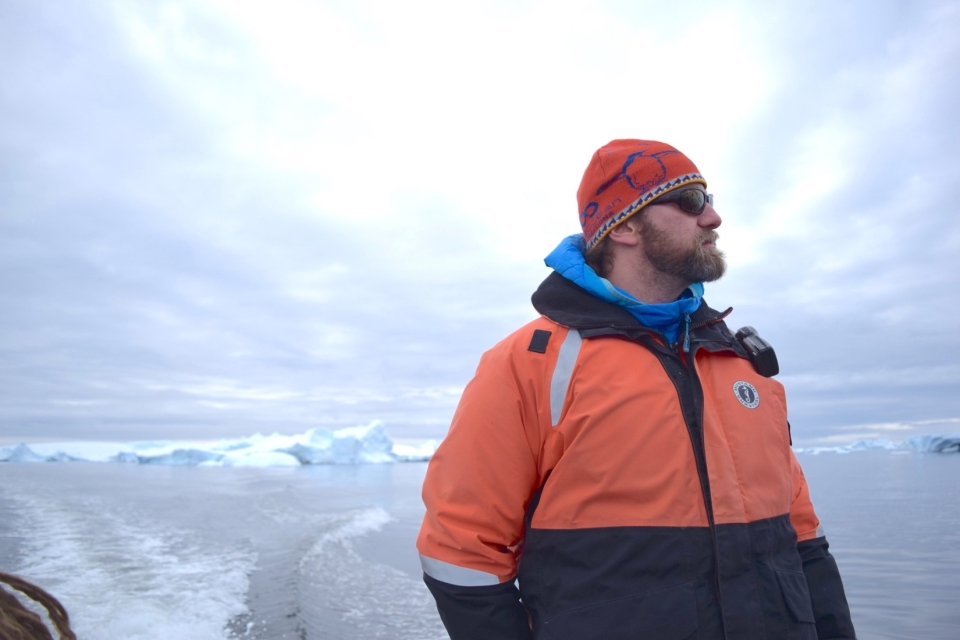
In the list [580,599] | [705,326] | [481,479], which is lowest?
[580,599]

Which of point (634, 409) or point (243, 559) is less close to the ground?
point (634, 409)

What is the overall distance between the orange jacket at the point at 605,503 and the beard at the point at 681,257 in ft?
0.86

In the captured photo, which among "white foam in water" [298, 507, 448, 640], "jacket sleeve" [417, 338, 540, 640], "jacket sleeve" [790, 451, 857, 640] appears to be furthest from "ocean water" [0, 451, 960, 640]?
"jacket sleeve" [417, 338, 540, 640]

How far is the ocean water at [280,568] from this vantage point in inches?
162

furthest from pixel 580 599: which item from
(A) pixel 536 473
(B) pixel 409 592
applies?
(B) pixel 409 592

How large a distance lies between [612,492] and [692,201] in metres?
0.81

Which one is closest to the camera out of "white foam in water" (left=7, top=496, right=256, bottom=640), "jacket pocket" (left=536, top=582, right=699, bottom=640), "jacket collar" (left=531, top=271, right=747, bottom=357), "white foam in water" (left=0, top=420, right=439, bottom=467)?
"jacket pocket" (left=536, top=582, right=699, bottom=640)

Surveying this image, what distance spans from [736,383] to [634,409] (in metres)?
0.35

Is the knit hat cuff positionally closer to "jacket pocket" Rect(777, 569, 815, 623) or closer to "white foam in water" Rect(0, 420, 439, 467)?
"jacket pocket" Rect(777, 569, 815, 623)

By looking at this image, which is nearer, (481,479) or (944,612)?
(481,479)

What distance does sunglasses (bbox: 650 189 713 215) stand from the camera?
162 cm

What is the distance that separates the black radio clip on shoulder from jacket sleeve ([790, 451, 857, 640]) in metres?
0.23

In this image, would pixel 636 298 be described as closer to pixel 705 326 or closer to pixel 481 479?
pixel 705 326

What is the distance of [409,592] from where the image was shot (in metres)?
5.25
